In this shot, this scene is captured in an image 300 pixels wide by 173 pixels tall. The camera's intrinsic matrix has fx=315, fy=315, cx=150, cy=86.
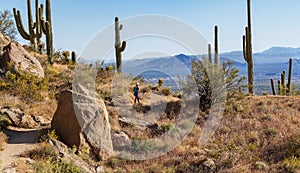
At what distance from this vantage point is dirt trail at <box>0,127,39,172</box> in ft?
25.3

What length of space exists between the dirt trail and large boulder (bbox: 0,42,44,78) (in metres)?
5.28

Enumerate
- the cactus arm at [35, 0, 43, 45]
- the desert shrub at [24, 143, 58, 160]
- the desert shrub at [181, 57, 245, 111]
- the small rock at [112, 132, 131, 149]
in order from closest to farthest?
the desert shrub at [24, 143, 58, 160], the small rock at [112, 132, 131, 149], the desert shrub at [181, 57, 245, 111], the cactus arm at [35, 0, 43, 45]

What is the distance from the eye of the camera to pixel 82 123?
9391mm

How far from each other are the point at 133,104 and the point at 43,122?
4.87 metres

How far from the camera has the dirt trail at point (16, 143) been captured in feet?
25.3

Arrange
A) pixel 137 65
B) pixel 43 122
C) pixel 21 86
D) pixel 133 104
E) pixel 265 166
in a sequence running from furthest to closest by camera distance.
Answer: pixel 137 65
pixel 133 104
pixel 21 86
pixel 43 122
pixel 265 166

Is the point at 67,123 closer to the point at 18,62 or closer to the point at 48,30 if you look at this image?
the point at 18,62

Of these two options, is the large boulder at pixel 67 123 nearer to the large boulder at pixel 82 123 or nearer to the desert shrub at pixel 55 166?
the large boulder at pixel 82 123

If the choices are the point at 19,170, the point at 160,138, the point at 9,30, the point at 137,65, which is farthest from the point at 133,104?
the point at 9,30

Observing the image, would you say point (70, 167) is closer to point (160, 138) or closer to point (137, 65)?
point (160, 138)

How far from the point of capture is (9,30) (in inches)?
909

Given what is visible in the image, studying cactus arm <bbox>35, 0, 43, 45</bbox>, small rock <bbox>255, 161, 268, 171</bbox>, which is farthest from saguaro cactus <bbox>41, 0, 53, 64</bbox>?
small rock <bbox>255, 161, 268, 171</bbox>

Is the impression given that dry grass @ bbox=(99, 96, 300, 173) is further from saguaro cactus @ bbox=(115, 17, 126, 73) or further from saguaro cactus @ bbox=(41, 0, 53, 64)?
saguaro cactus @ bbox=(41, 0, 53, 64)

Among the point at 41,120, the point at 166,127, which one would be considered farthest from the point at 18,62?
the point at 166,127
